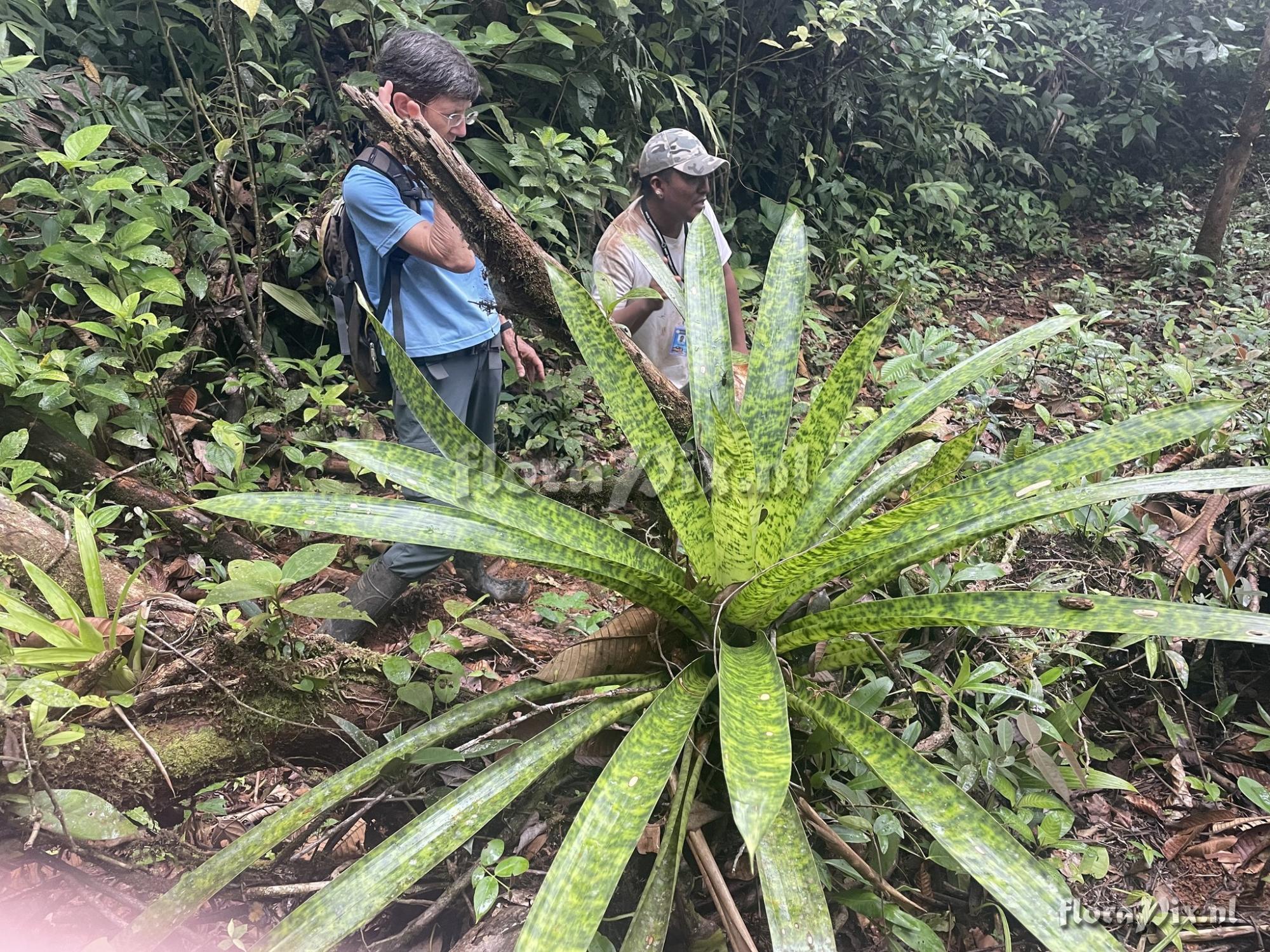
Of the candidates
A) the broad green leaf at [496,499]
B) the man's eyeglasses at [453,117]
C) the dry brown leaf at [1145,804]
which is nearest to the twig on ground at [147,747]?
the broad green leaf at [496,499]

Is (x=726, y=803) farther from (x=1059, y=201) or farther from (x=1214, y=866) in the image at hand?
(x=1059, y=201)

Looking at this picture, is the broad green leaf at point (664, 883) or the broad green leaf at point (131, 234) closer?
the broad green leaf at point (664, 883)

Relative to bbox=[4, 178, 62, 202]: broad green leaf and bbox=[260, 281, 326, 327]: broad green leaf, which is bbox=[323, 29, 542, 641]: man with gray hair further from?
bbox=[260, 281, 326, 327]: broad green leaf

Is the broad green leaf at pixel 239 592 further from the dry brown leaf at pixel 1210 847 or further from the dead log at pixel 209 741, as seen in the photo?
the dry brown leaf at pixel 1210 847

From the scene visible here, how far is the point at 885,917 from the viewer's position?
0.97 metres

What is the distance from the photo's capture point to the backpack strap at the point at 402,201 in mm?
1753

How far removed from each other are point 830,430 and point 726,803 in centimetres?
58

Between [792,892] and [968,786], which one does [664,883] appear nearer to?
[792,892]

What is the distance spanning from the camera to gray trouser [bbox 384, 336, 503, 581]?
6.19ft

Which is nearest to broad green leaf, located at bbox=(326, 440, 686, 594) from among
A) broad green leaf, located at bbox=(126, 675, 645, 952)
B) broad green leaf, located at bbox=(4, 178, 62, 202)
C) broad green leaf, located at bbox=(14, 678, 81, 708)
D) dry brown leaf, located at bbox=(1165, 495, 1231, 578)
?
A: broad green leaf, located at bbox=(126, 675, 645, 952)

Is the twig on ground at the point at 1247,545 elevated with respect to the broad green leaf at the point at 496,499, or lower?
lower

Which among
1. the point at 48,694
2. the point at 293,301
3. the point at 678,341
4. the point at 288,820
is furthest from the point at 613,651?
the point at 293,301

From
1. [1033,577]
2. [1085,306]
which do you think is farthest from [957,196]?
[1033,577]

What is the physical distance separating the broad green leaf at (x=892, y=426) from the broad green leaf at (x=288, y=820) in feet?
1.51
